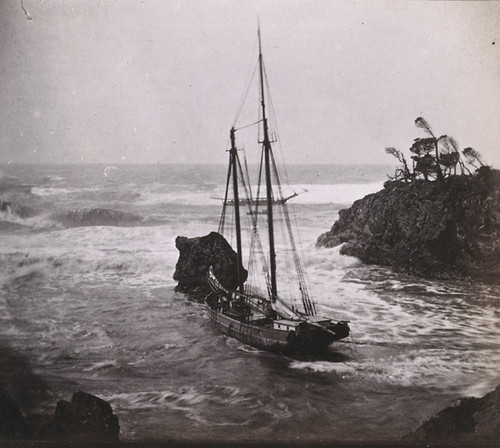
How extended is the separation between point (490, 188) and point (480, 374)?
1797 millimetres

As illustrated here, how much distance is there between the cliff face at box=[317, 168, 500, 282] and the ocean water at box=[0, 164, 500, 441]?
155 mm

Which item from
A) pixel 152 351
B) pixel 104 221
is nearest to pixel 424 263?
pixel 152 351

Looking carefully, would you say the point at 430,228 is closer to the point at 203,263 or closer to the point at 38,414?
the point at 203,263

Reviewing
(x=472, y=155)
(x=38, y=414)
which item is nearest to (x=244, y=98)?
(x=472, y=155)

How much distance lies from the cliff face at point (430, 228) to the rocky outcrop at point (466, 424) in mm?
1224

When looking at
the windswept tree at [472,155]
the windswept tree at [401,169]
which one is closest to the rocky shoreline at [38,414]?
the windswept tree at [401,169]

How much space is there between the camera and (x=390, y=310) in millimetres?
4918

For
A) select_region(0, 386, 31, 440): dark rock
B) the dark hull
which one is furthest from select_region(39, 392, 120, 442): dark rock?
the dark hull

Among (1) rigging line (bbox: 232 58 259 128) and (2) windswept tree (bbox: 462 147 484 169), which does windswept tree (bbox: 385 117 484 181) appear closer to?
(2) windswept tree (bbox: 462 147 484 169)

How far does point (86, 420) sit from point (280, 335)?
76.2 inches

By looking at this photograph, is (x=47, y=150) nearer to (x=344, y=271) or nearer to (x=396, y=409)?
(x=344, y=271)

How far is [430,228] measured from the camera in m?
5.27

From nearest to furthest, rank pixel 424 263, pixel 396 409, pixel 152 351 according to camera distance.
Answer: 1. pixel 396 409
2. pixel 152 351
3. pixel 424 263

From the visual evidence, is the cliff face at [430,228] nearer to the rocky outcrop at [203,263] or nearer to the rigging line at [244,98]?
the rocky outcrop at [203,263]
